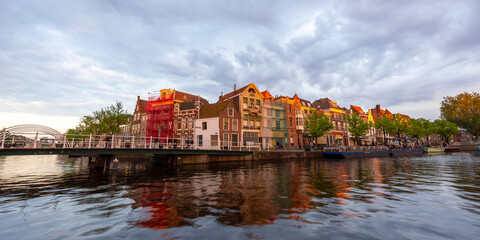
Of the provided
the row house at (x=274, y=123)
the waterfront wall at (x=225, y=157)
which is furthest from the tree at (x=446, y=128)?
the row house at (x=274, y=123)

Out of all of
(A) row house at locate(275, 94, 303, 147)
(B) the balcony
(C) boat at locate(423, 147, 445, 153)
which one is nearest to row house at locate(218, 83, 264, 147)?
(B) the balcony

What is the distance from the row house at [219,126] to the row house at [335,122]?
33199 millimetres

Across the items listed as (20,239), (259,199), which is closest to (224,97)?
(259,199)

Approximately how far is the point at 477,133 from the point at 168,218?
109 m

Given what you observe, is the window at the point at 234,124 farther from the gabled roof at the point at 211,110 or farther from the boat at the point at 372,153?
the boat at the point at 372,153

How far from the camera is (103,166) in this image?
27172 millimetres

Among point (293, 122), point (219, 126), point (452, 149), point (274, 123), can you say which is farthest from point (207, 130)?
point (452, 149)

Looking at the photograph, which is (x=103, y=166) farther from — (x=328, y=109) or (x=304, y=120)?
(x=328, y=109)

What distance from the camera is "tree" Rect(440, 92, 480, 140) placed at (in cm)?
7218

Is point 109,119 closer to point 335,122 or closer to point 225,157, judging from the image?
point 225,157

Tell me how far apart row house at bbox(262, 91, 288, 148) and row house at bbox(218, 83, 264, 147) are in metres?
1.71

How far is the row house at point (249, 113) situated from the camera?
160 feet

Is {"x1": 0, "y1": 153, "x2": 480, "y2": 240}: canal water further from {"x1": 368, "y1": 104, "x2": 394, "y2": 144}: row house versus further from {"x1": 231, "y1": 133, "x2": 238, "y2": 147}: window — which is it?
{"x1": 368, "y1": 104, "x2": 394, "y2": 144}: row house

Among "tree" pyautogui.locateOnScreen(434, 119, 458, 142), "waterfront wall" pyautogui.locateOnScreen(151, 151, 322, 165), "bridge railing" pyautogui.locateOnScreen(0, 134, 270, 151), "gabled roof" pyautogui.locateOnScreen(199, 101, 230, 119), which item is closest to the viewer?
"bridge railing" pyautogui.locateOnScreen(0, 134, 270, 151)
